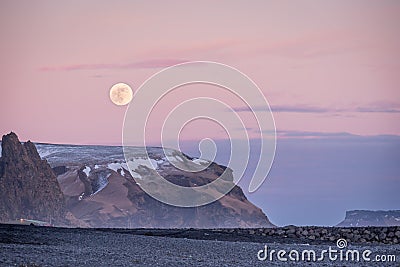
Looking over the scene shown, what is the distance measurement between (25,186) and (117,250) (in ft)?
159

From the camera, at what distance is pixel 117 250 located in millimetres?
23234

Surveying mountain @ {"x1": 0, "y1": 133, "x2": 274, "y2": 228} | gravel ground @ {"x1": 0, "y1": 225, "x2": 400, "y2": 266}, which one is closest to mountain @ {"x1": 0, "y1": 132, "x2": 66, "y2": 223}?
mountain @ {"x1": 0, "y1": 133, "x2": 274, "y2": 228}

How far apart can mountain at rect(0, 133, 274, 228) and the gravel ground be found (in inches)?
1718

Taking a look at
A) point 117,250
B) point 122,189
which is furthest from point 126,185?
point 117,250

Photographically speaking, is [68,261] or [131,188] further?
[131,188]

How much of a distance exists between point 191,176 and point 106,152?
855cm

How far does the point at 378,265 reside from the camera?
21.7m

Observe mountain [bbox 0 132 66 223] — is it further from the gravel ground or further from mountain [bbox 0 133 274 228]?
the gravel ground

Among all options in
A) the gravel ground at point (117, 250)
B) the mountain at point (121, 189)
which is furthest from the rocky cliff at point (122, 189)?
the gravel ground at point (117, 250)

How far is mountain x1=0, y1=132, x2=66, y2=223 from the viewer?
69.6 m

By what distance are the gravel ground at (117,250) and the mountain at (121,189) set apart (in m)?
43.6

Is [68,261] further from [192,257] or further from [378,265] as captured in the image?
[378,265]

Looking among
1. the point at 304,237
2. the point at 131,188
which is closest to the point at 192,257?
the point at 304,237

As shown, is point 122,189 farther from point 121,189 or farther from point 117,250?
point 117,250
